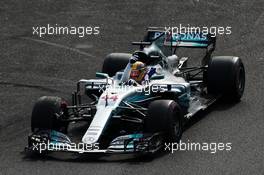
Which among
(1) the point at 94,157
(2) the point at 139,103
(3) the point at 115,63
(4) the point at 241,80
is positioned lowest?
(1) the point at 94,157

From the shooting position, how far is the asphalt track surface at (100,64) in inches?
537

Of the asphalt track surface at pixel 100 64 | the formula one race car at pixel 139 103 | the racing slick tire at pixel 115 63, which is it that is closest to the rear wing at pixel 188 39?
the formula one race car at pixel 139 103

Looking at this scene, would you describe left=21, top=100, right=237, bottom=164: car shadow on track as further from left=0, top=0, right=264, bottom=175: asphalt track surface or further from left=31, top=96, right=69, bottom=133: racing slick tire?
left=31, top=96, right=69, bottom=133: racing slick tire

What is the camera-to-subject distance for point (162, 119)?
14086mm

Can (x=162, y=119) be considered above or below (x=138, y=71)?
below

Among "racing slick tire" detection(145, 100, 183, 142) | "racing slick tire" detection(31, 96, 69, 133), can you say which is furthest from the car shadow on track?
"racing slick tire" detection(31, 96, 69, 133)

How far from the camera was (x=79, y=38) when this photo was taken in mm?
21812

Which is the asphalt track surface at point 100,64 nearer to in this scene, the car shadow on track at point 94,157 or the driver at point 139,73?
the car shadow on track at point 94,157

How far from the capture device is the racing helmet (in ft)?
51.3

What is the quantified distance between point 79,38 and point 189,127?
6.92 metres

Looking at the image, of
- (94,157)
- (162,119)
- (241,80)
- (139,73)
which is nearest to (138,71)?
(139,73)

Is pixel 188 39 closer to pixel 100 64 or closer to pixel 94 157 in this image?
pixel 100 64

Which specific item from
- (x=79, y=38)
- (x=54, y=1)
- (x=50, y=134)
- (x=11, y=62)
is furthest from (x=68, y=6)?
(x=50, y=134)

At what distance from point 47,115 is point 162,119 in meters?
1.94
